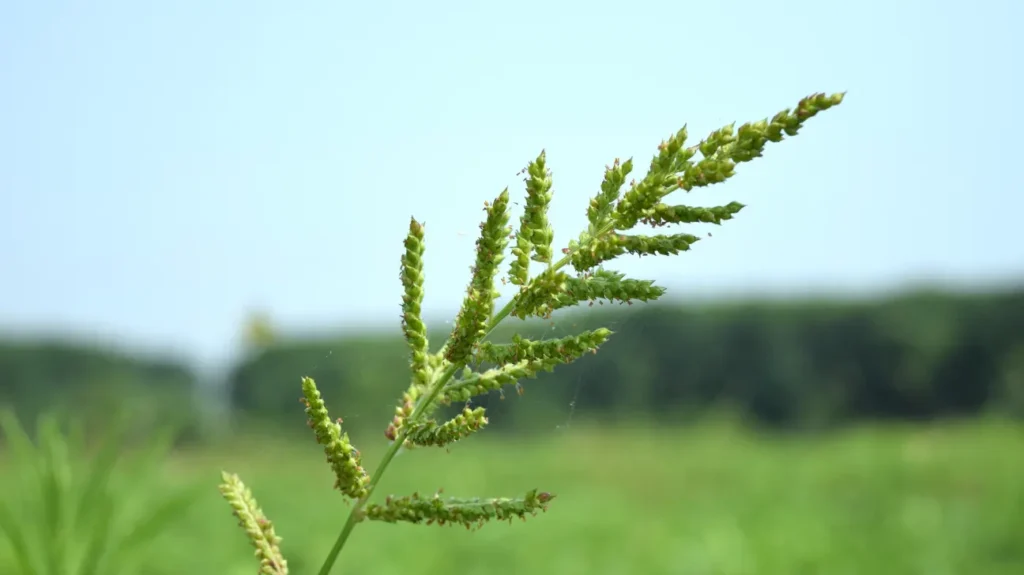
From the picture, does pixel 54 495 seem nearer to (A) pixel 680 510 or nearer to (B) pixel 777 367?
(A) pixel 680 510

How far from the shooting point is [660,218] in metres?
1.06

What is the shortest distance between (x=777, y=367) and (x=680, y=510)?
20017mm

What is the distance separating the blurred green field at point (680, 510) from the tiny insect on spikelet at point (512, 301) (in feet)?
4.28

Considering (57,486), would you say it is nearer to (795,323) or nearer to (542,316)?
(542,316)

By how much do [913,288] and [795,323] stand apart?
4546mm

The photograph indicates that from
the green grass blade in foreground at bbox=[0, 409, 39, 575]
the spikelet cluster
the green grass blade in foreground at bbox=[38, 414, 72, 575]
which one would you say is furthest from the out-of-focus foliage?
the spikelet cluster

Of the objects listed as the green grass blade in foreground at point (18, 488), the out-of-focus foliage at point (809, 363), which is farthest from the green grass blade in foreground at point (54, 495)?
the out-of-focus foliage at point (809, 363)

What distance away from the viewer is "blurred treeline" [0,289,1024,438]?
3334cm

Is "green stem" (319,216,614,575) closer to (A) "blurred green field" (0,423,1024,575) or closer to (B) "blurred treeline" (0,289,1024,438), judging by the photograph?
(A) "blurred green field" (0,423,1024,575)

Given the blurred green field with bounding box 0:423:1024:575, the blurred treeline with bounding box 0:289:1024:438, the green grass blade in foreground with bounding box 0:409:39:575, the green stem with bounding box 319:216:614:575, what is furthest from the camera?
the blurred treeline with bounding box 0:289:1024:438

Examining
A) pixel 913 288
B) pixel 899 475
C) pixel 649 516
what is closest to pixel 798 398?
pixel 913 288

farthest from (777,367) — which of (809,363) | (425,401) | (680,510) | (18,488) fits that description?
(425,401)

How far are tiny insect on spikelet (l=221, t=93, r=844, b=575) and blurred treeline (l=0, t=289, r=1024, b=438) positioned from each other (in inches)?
1256

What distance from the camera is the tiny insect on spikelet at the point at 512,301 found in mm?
1039
